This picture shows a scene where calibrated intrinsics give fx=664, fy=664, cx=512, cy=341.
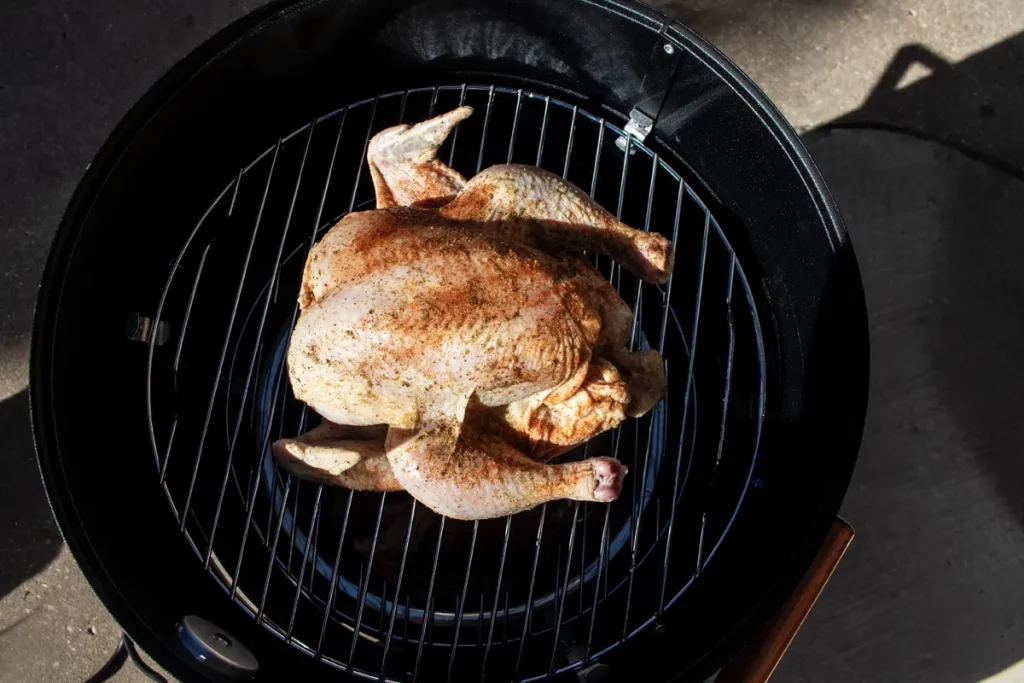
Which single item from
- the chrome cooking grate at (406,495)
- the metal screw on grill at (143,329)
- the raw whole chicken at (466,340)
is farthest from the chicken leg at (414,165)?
the metal screw on grill at (143,329)

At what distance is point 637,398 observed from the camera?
168cm

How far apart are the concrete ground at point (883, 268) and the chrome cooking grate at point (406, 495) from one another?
2.75 feet

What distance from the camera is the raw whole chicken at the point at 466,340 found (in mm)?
1379

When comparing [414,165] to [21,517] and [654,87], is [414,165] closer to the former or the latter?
[654,87]

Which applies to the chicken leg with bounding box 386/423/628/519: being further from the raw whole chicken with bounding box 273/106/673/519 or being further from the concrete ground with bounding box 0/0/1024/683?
the concrete ground with bounding box 0/0/1024/683

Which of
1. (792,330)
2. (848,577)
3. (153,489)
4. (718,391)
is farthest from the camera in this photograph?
(848,577)

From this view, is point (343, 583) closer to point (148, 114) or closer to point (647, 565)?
point (647, 565)

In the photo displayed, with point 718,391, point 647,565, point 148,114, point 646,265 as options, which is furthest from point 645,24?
point 647,565

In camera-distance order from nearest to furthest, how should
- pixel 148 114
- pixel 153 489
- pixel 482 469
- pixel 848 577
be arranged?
pixel 482 469, pixel 148 114, pixel 153 489, pixel 848 577

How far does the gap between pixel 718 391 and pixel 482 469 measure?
A: 940mm

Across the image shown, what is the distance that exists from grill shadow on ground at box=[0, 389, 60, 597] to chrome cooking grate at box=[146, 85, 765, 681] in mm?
900

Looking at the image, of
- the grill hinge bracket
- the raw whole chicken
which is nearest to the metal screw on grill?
the raw whole chicken

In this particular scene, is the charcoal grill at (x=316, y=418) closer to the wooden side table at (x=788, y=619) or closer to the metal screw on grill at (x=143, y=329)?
the metal screw on grill at (x=143, y=329)

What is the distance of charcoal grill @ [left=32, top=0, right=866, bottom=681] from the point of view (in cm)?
160
